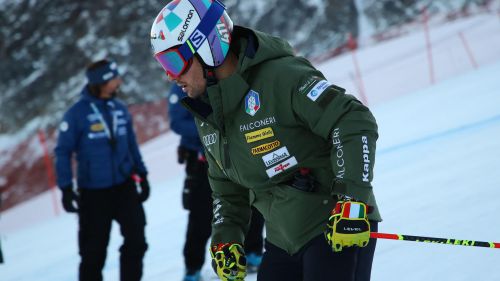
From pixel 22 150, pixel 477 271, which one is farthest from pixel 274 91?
pixel 22 150

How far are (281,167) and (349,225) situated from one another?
407mm

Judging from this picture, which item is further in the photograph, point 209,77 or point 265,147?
point 209,77

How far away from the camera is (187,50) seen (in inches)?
104

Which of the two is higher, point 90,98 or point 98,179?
point 90,98

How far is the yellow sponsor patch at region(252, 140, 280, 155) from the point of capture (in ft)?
8.29

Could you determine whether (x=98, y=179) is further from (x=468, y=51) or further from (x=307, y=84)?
(x=468, y=51)

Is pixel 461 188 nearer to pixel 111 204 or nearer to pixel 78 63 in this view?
pixel 111 204

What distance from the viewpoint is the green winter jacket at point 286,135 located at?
232cm

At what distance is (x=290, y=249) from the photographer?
A: 2.69 m

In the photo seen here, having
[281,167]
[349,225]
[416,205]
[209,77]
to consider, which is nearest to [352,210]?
[349,225]

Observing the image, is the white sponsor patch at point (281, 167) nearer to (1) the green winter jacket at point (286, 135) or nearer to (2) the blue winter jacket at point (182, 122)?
(1) the green winter jacket at point (286, 135)

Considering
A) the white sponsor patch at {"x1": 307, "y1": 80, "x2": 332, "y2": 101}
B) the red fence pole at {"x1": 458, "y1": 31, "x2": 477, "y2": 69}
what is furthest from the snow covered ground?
the red fence pole at {"x1": 458, "y1": 31, "x2": 477, "y2": 69}

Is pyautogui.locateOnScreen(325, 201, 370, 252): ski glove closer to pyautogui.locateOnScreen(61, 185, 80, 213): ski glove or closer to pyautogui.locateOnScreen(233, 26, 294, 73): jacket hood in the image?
pyautogui.locateOnScreen(233, 26, 294, 73): jacket hood

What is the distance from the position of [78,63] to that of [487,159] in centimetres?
3097
